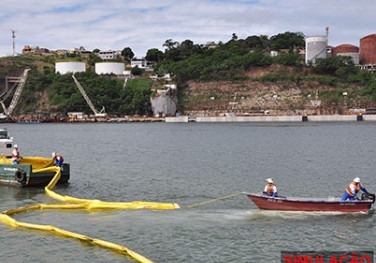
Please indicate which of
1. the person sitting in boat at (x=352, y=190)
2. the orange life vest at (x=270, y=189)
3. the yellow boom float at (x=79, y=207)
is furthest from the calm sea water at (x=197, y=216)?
the orange life vest at (x=270, y=189)

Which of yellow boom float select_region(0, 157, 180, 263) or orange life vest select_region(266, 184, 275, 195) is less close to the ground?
orange life vest select_region(266, 184, 275, 195)

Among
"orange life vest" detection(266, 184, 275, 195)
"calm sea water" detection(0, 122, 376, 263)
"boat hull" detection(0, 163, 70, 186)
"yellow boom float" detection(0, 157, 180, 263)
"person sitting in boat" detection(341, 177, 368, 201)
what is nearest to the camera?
"yellow boom float" detection(0, 157, 180, 263)

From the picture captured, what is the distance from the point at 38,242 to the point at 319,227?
16.3 metres

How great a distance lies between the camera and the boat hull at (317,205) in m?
32.0

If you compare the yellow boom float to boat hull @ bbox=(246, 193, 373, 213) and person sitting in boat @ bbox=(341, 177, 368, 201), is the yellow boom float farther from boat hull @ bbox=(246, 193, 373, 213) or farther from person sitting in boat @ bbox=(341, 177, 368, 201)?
person sitting in boat @ bbox=(341, 177, 368, 201)

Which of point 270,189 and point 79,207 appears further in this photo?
point 79,207

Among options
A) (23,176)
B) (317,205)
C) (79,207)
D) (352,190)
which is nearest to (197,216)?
(317,205)

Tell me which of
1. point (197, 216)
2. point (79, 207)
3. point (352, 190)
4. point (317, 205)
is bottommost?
point (197, 216)

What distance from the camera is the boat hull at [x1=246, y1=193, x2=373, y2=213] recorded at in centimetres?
3203

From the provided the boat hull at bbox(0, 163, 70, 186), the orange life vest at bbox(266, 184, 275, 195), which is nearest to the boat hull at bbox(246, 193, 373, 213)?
the orange life vest at bbox(266, 184, 275, 195)

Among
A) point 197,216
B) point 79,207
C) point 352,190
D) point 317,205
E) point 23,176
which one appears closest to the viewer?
point 352,190

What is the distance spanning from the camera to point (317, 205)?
106 feet

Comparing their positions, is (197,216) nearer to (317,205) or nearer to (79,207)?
(317,205)

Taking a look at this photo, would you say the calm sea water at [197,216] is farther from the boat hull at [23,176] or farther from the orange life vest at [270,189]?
the orange life vest at [270,189]
